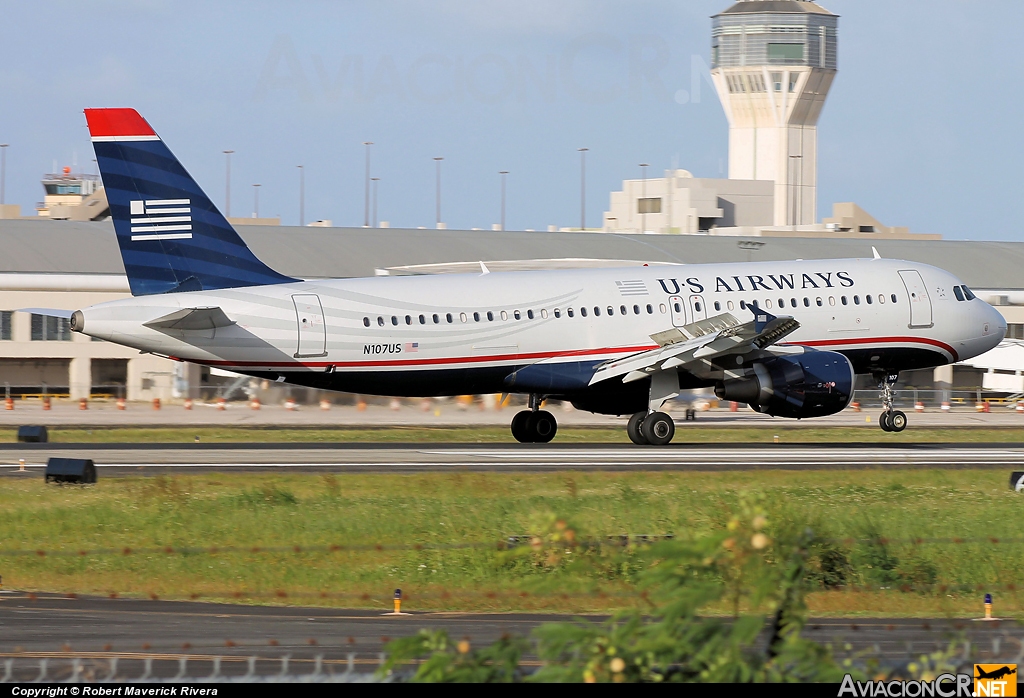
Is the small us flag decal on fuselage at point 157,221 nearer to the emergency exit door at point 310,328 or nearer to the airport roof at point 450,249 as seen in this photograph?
the emergency exit door at point 310,328

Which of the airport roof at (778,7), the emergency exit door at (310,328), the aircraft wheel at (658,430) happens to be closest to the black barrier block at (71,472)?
the emergency exit door at (310,328)

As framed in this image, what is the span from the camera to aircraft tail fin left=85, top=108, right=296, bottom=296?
3541cm

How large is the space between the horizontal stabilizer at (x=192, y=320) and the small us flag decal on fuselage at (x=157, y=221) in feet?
8.10

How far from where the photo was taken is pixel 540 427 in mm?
40438

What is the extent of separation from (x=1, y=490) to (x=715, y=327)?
1976 centimetres

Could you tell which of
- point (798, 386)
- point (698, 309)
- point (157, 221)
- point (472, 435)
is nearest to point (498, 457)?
point (698, 309)

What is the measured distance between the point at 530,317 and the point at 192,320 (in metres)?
9.33

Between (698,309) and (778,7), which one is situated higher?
(778,7)

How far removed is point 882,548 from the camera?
2177 centimetres

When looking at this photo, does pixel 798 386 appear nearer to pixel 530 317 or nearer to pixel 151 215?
pixel 530 317

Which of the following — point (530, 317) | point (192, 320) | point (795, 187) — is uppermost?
point (795, 187)

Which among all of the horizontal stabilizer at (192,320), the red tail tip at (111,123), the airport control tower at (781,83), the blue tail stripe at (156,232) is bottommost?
the horizontal stabilizer at (192,320)

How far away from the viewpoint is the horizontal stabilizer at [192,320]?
34188mm

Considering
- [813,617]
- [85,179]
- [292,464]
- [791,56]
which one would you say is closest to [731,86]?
[791,56]
